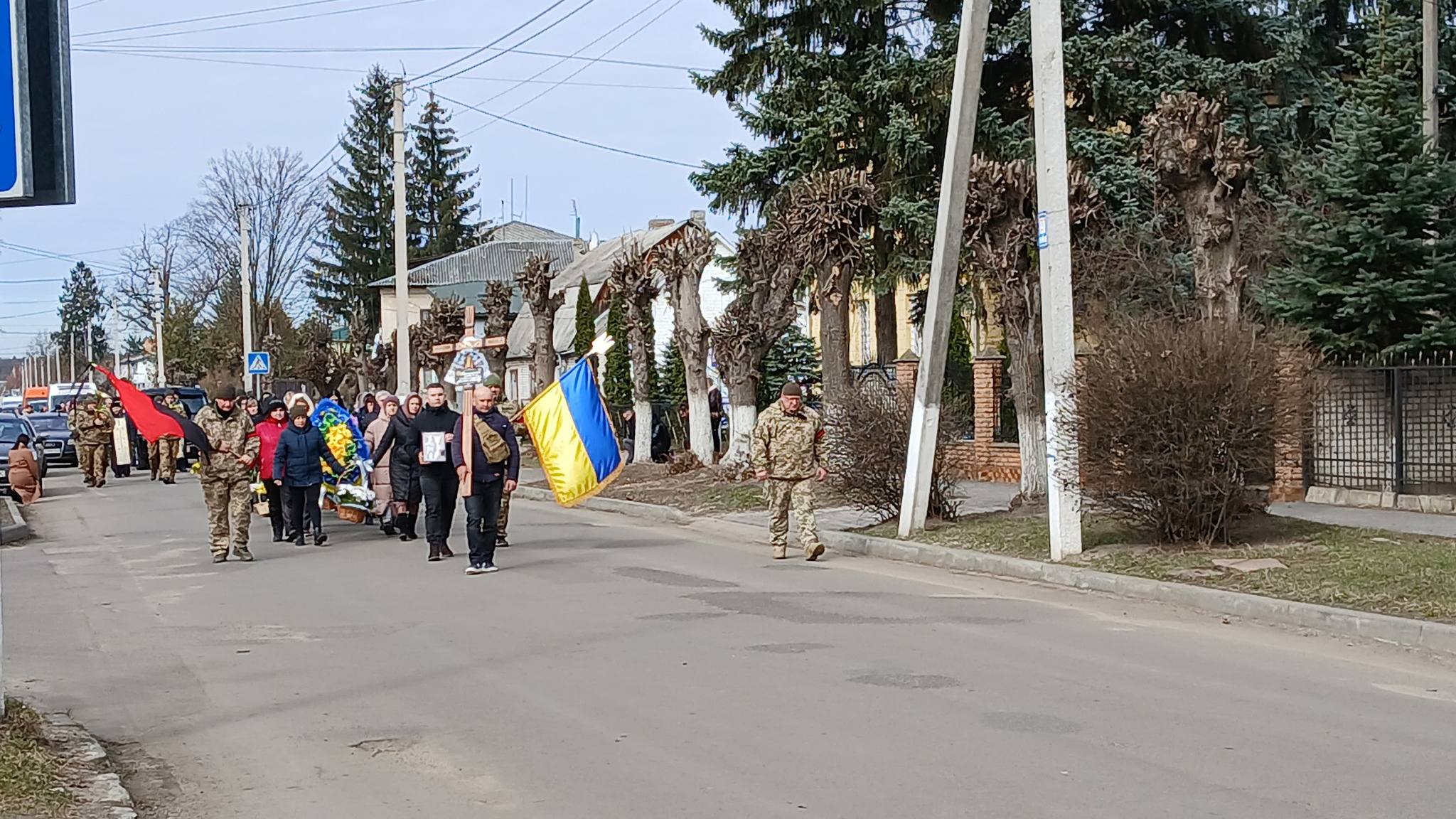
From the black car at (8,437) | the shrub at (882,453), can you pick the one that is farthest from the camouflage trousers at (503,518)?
the black car at (8,437)

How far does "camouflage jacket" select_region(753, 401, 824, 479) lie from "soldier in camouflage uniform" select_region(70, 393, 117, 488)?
66.8ft

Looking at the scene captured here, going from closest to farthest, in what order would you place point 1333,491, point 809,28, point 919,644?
point 919,644
point 1333,491
point 809,28

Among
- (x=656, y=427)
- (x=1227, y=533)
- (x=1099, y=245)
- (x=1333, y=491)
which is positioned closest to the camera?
(x=1227, y=533)

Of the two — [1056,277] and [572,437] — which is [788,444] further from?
[1056,277]

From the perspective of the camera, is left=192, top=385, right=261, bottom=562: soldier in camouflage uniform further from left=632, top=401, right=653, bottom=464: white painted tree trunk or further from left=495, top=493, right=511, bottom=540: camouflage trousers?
left=632, top=401, right=653, bottom=464: white painted tree trunk

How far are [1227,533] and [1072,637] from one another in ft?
13.4

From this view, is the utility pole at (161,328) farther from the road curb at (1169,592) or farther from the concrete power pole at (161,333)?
the road curb at (1169,592)

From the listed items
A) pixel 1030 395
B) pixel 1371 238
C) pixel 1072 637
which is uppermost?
pixel 1371 238

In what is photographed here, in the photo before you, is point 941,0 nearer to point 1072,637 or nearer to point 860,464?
point 860,464

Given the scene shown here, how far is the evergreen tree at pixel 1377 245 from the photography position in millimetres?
18469

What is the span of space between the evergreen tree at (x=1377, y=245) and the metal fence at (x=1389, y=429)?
1.95 feet

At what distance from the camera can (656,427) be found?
31.6 metres

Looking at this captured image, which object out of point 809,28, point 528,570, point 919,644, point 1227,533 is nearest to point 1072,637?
point 919,644

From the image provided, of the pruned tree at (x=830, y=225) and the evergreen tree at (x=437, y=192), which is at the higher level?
the evergreen tree at (x=437, y=192)
